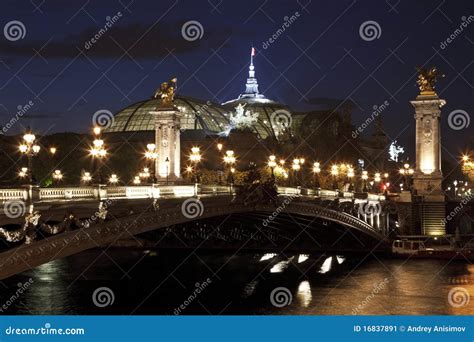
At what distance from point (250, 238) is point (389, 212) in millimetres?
14707

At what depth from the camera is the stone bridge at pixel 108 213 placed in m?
26.4

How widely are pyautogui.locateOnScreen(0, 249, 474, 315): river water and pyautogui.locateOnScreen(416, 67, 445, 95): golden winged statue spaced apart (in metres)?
20.9

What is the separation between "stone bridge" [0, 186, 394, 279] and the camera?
2641 centimetres

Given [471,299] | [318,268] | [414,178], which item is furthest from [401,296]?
[414,178]

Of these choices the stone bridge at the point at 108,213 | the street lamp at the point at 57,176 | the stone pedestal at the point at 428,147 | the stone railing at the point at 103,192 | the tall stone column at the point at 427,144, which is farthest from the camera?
the tall stone column at the point at 427,144

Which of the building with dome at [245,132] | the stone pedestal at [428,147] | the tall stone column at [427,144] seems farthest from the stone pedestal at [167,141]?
the building with dome at [245,132]

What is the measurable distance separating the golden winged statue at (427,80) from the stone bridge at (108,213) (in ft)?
78.8

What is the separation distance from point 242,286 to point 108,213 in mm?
18511

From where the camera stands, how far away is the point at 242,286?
4806cm

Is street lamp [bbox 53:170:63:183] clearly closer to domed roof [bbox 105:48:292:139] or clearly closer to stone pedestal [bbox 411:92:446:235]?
stone pedestal [bbox 411:92:446:235]

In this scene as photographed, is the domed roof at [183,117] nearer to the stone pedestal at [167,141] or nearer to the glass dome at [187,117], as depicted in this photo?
the glass dome at [187,117]

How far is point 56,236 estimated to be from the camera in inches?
1084

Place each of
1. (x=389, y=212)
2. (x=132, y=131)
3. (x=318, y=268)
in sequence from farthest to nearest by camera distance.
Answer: (x=132, y=131)
(x=389, y=212)
(x=318, y=268)

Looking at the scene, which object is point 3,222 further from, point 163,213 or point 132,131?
point 132,131
